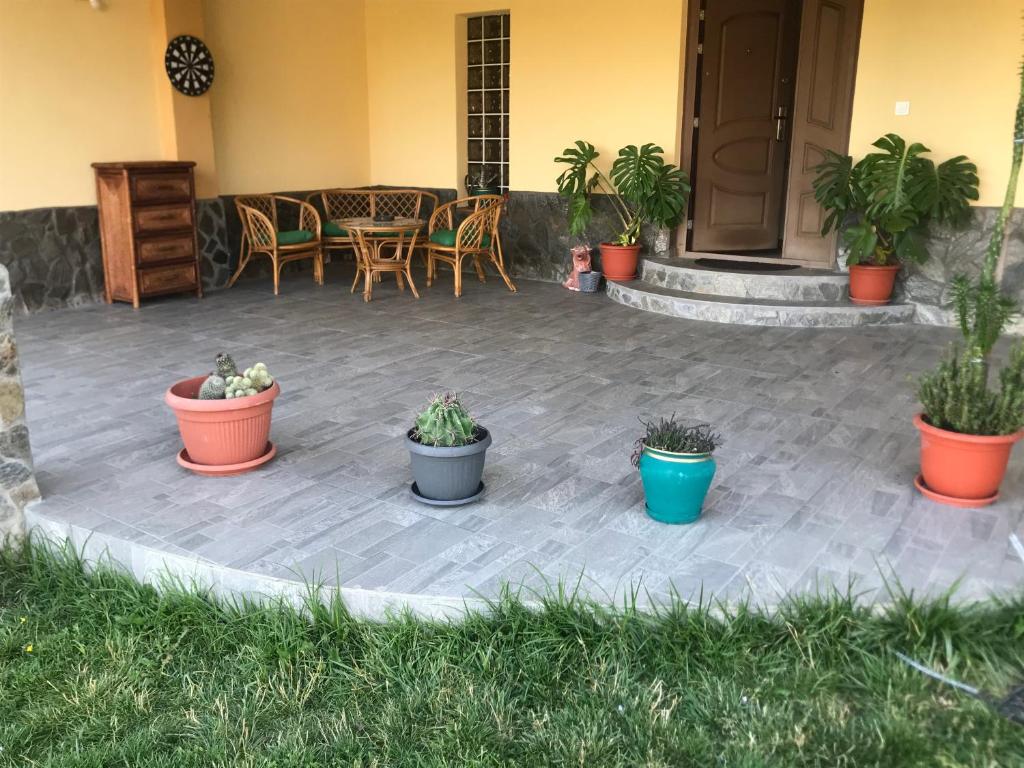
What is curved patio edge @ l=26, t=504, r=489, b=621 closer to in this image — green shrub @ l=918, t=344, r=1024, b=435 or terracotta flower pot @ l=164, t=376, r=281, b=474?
terracotta flower pot @ l=164, t=376, r=281, b=474

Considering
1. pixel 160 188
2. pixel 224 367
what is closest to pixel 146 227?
pixel 160 188

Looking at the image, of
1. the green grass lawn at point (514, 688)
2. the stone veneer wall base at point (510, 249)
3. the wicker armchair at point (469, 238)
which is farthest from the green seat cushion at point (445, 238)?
the green grass lawn at point (514, 688)

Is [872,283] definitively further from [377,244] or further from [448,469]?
[448,469]

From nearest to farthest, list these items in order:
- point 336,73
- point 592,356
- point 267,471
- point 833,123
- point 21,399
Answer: point 21,399 < point 267,471 < point 592,356 < point 833,123 < point 336,73

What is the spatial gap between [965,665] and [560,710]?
1059 millimetres

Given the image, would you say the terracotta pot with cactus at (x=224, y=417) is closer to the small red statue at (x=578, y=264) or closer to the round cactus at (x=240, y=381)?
the round cactus at (x=240, y=381)

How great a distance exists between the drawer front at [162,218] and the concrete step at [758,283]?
12.6ft

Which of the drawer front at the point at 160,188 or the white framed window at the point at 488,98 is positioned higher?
the white framed window at the point at 488,98

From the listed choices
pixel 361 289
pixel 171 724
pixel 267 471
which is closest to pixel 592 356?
pixel 267 471

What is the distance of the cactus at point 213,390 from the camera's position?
Answer: 3320 mm

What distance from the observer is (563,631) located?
2.44m

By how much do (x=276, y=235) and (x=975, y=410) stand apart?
5.65 metres

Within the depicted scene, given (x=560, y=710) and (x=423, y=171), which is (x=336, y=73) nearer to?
(x=423, y=171)

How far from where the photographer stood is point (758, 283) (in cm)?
646
